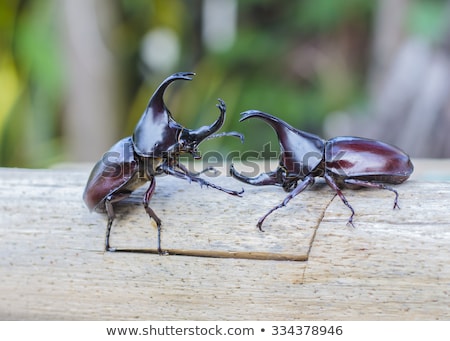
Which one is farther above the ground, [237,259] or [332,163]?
[332,163]

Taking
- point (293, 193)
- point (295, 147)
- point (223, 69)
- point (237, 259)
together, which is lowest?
point (237, 259)

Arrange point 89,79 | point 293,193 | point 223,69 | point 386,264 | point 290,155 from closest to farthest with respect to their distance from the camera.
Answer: point 386,264 < point 293,193 < point 290,155 < point 89,79 < point 223,69

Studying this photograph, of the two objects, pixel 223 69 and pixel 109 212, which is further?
pixel 223 69

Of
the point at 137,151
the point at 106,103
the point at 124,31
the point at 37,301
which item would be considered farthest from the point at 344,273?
the point at 124,31

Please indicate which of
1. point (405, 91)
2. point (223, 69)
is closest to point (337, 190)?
point (405, 91)

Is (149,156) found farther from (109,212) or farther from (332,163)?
(332,163)

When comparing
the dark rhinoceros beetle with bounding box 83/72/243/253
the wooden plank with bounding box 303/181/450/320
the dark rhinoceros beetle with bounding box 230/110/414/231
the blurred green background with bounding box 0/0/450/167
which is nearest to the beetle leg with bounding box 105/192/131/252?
the dark rhinoceros beetle with bounding box 83/72/243/253

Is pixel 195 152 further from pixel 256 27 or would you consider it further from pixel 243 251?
pixel 256 27

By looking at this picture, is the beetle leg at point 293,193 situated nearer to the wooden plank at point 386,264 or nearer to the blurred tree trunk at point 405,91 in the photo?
the wooden plank at point 386,264
